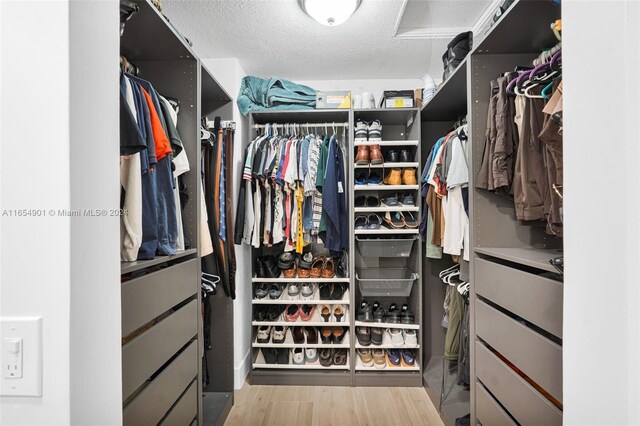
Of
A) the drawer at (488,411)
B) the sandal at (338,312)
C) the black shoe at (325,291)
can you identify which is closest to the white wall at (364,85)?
the black shoe at (325,291)

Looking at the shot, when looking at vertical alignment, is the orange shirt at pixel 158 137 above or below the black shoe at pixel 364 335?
above

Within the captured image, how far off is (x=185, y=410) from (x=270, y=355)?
1020 mm

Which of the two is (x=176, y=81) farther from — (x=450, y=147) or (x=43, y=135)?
(x=450, y=147)

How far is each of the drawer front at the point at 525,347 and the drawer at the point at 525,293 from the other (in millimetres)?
45

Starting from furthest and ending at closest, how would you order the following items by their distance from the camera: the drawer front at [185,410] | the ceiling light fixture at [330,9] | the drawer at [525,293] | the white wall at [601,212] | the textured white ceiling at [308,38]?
the textured white ceiling at [308,38] → the ceiling light fixture at [330,9] → the drawer front at [185,410] → the drawer at [525,293] → the white wall at [601,212]

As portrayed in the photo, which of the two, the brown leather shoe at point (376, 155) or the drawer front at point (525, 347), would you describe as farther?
the brown leather shoe at point (376, 155)

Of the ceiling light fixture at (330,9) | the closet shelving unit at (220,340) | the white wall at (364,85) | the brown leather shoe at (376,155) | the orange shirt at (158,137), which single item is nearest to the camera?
the orange shirt at (158,137)

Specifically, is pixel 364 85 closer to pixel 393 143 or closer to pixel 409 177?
pixel 393 143

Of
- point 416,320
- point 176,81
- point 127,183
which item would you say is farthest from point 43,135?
point 416,320

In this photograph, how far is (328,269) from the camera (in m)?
2.38

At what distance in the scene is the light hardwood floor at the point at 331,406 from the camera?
6.21ft

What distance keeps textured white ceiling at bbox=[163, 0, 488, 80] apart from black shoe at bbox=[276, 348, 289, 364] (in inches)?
83.0

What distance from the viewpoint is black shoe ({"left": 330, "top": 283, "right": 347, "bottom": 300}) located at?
233cm

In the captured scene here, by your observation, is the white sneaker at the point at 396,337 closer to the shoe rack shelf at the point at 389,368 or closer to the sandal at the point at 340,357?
the shoe rack shelf at the point at 389,368
